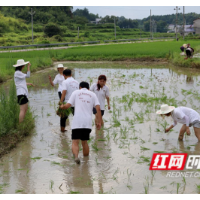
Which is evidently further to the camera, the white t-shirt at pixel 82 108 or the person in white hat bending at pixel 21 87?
the person in white hat bending at pixel 21 87

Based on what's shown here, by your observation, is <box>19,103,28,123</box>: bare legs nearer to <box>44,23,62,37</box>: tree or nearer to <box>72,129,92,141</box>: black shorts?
<box>72,129,92,141</box>: black shorts

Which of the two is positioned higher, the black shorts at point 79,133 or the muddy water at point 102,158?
the black shorts at point 79,133

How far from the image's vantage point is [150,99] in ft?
39.8

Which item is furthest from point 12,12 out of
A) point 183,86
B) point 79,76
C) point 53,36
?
point 183,86

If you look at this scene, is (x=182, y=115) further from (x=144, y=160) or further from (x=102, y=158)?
(x=102, y=158)

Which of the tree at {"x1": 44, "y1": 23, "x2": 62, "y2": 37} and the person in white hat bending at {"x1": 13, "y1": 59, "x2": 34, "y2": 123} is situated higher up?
the tree at {"x1": 44, "y1": 23, "x2": 62, "y2": 37}

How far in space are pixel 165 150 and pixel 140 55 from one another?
21739 mm

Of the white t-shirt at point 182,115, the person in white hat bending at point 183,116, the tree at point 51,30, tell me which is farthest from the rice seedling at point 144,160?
the tree at point 51,30

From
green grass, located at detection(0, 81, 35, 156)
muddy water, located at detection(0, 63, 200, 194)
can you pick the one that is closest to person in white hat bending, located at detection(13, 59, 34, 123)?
green grass, located at detection(0, 81, 35, 156)

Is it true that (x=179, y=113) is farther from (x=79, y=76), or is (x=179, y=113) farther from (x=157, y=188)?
(x=79, y=76)

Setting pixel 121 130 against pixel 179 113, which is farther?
pixel 121 130

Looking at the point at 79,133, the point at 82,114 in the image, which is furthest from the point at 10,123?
the point at 82,114

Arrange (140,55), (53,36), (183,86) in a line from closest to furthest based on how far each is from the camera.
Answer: (183,86)
(140,55)
(53,36)

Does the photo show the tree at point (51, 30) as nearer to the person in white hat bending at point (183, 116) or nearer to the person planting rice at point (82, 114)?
the person in white hat bending at point (183, 116)
